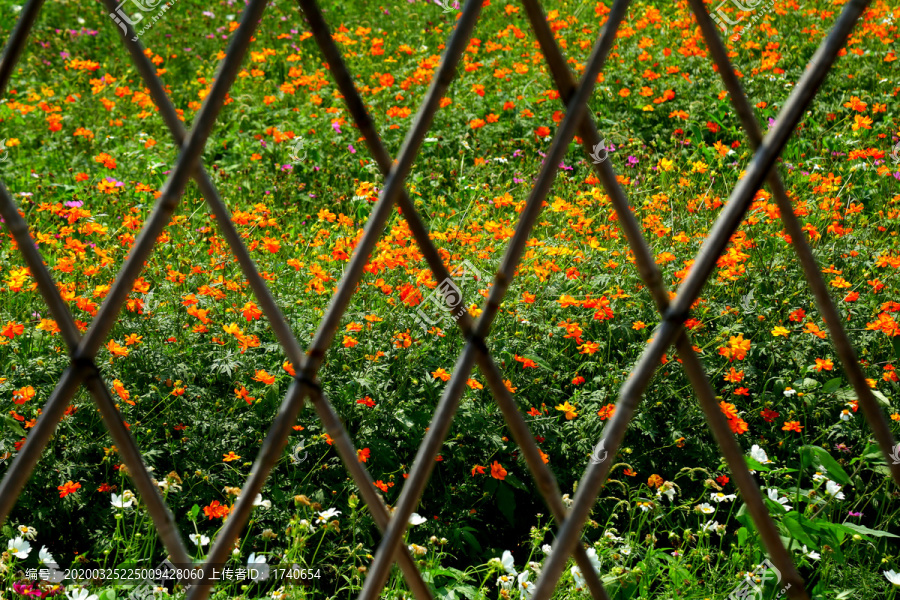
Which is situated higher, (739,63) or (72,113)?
(739,63)

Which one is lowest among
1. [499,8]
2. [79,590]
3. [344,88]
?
[79,590]

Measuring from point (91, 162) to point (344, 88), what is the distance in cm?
359

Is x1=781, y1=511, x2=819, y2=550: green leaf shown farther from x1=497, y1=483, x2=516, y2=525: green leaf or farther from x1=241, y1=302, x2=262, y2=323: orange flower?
x1=241, y1=302, x2=262, y2=323: orange flower

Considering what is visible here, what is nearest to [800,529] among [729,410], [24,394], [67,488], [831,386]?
[729,410]

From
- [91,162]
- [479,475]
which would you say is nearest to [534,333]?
[479,475]

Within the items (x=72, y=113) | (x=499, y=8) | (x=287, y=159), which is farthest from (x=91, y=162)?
(x=499, y=8)

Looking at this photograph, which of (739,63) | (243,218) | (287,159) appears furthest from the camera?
(739,63)

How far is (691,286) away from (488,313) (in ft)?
0.97

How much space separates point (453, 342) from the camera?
258cm

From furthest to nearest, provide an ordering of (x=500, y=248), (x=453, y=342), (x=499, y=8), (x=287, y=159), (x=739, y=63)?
(x=499, y=8)
(x=739, y=63)
(x=287, y=159)
(x=500, y=248)
(x=453, y=342)

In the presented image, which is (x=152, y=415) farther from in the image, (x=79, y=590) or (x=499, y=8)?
(x=499, y=8)

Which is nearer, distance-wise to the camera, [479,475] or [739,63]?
[479,475]

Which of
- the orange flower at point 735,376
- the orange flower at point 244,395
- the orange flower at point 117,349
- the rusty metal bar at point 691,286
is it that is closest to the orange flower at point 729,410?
the orange flower at point 735,376

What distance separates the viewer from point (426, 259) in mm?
1172
